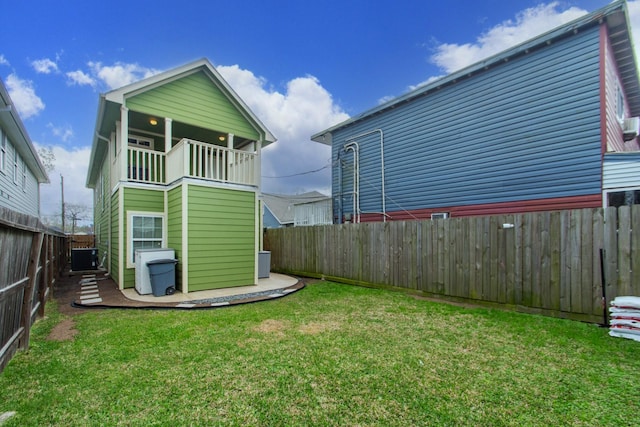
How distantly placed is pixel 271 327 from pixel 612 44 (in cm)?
1058

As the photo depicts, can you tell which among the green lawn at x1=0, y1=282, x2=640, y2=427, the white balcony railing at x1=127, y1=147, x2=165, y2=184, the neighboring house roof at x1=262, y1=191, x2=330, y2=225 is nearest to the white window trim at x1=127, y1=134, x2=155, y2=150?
the white balcony railing at x1=127, y1=147, x2=165, y2=184

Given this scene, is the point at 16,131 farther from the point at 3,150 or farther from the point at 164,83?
the point at 164,83

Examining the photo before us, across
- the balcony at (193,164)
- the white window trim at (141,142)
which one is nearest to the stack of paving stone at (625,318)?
the balcony at (193,164)

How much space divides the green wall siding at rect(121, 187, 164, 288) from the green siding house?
0.07 feet

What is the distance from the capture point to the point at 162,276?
638 centimetres

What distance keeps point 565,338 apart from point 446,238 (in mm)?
2646

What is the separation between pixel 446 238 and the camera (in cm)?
608

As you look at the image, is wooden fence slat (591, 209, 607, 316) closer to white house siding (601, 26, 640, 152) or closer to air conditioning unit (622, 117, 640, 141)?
white house siding (601, 26, 640, 152)

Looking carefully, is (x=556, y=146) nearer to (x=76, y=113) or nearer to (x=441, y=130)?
(x=441, y=130)

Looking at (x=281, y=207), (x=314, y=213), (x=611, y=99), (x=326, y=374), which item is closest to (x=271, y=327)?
(x=326, y=374)

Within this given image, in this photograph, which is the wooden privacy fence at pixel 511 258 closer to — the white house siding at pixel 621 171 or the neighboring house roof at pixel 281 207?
the white house siding at pixel 621 171

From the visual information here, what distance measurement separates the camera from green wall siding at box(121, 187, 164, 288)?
730cm

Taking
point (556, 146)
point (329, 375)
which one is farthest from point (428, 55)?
point (329, 375)

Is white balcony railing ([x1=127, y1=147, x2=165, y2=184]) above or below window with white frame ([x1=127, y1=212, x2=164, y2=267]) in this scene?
above
